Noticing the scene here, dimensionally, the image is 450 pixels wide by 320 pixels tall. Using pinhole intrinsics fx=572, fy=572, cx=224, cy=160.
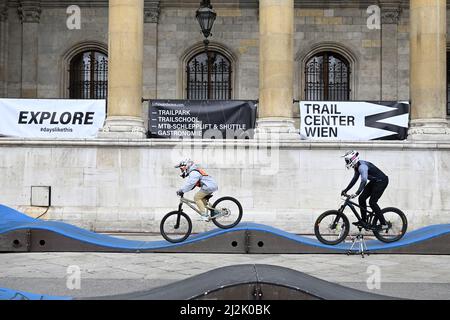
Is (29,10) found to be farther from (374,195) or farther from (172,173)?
(374,195)

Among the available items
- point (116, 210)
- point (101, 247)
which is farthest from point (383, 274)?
point (116, 210)

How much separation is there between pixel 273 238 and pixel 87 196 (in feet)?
19.4

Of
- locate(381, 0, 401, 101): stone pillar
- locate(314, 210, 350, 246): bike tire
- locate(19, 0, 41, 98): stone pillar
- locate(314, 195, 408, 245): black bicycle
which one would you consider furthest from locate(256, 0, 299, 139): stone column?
locate(19, 0, 41, 98): stone pillar

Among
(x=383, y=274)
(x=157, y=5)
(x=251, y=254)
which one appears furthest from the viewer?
(x=157, y=5)

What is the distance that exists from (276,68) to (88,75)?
9049 millimetres

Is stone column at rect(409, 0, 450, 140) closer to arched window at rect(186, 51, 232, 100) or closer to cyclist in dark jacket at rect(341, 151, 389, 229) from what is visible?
cyclist in dark jacket at rect(341, 151, 389, 229)

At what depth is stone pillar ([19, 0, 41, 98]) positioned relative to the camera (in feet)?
71.1

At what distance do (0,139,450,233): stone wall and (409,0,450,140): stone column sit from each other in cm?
108

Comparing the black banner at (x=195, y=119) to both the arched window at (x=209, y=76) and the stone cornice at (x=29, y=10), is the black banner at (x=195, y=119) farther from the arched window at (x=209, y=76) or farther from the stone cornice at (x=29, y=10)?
the stone cornice at (x=29, y=10)

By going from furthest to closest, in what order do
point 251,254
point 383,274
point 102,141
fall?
point 102,141
point 251,254
point 383,274

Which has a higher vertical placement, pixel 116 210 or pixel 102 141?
pixel 102 141

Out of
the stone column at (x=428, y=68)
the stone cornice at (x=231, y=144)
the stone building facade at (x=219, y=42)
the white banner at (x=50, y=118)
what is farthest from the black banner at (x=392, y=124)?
the white banner at (x=50, y=118)

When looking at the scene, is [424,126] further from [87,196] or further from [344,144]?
[87,196]

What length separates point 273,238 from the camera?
12.0 m
